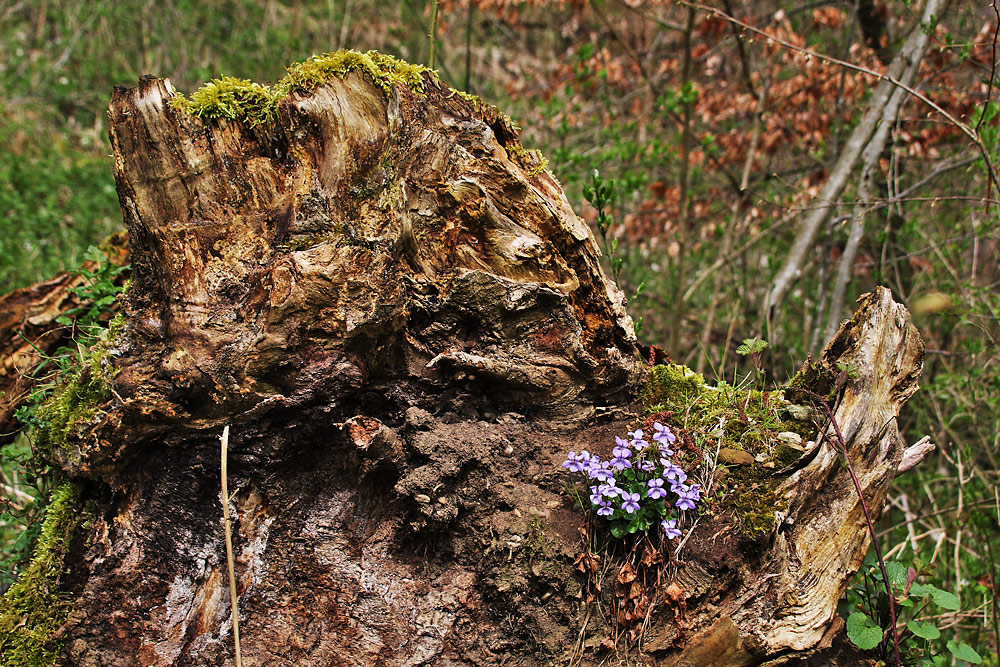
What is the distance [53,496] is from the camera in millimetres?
2256

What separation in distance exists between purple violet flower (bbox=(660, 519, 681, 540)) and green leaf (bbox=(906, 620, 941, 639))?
2.73 ft

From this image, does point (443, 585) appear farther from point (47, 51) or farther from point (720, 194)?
point (47, 51)

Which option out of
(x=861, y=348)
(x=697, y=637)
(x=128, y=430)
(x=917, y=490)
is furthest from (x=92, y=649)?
(x=917, y=490)

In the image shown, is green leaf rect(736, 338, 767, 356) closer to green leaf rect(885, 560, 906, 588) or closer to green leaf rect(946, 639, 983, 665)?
green leaf rect(885, 560, 906, 588)

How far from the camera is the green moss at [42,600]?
6.73 feet

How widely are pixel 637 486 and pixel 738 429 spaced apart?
0.49m

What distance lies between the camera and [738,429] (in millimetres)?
2299

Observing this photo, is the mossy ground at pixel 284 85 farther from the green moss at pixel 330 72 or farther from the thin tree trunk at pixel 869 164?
the thin tree trunk at pixel 869 164

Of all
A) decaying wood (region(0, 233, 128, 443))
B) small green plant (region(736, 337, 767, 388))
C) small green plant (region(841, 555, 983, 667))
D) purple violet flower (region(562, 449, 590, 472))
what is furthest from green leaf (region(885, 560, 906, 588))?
decaying wood (region(0, 233, 128, 443))

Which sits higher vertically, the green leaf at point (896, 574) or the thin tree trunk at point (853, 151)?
the thin tree trunk at point (853, 151)

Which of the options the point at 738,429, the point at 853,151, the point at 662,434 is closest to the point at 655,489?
the point at 662,434

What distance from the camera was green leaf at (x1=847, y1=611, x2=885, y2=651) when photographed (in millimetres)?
1979

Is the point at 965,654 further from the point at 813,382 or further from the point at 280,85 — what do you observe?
the point at 280,85

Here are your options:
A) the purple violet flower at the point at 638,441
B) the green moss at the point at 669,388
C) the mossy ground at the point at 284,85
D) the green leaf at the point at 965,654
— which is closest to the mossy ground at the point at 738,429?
the green moss at the point at 669,388
